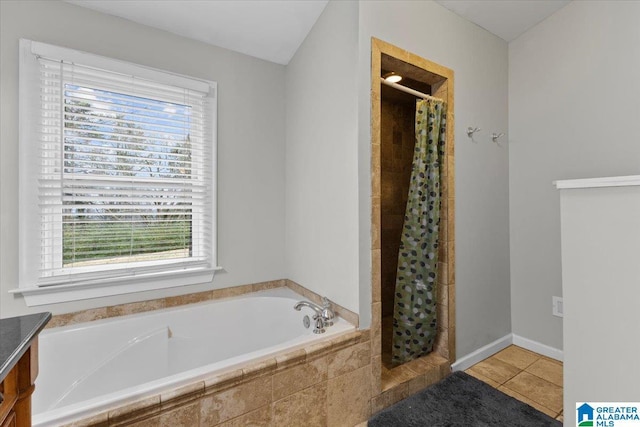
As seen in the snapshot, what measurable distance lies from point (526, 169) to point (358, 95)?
1.66m

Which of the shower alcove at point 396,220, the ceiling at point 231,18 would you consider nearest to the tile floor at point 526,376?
the shower alcove at point 396,220

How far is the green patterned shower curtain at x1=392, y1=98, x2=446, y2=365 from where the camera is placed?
6.48ft

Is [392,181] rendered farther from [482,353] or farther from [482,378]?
[482,378]

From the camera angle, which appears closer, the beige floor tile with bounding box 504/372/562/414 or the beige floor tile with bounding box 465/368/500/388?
the beige floor tile with bounding box 504/372/562/414

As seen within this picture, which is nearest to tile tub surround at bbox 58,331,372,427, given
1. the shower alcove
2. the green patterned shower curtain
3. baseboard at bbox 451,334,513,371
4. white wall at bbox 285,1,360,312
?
the shower alcove

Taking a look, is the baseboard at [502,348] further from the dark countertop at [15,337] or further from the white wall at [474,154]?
the dark countertop at [15,337]

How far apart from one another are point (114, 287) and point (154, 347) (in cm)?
45

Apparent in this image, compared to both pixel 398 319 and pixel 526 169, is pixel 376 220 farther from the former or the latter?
pixel 526 169

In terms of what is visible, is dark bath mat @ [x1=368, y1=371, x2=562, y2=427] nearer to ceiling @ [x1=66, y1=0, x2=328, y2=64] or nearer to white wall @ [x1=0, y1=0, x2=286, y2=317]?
white wall @ [x1=0, y1=0, x2=286, y2=317]

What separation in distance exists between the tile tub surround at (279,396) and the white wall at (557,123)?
161cm

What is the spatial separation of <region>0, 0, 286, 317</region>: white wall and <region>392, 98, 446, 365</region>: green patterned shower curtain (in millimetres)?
1058

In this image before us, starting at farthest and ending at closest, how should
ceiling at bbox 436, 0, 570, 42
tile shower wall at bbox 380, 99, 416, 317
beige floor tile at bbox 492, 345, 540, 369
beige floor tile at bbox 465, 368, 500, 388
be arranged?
tile shower wall at bbox 380, 99, 416, 317 < beige floor tile at bbox 492, 345, 540, 369 < ceiling at bbox 436, 0, 570, 42 < beige floor tile at bbox 465, 368, 500, 388

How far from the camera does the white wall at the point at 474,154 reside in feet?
6.20

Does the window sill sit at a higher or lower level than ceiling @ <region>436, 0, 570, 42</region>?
lower
